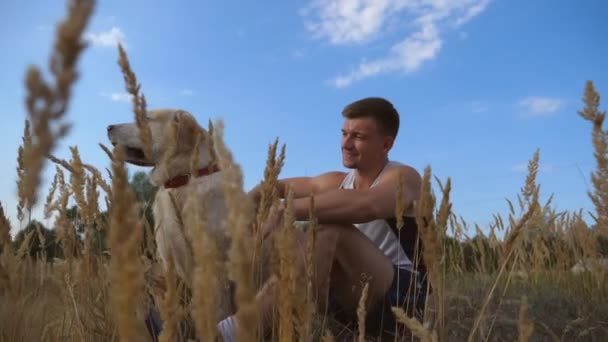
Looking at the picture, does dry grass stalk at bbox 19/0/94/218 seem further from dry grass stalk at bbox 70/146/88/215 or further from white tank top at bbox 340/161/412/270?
white tank top at bbox 340/161/412/270

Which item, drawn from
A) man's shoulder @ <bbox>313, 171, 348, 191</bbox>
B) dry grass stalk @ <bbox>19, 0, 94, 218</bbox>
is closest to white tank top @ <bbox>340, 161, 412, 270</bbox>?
man's shoulder @ <bbox>313, 171, 348, 191</bbox>

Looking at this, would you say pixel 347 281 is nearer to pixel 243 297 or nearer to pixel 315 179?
pixel 315 179

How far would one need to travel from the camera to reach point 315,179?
4566 mm

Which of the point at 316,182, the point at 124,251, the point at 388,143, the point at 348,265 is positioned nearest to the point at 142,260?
the point at 124,251

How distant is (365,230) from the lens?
12.0 feet

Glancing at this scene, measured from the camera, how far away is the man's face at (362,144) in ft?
12.5

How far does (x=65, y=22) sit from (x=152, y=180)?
4.10 meters

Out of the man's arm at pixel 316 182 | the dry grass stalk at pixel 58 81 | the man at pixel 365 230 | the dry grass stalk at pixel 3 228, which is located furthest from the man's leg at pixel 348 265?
the dry grass stalk at pixel 58 81

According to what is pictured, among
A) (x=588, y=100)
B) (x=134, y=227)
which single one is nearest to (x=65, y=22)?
(x=134, y=227)

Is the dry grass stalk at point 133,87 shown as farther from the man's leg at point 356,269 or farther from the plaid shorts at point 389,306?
the plaid shorts at point 389,306

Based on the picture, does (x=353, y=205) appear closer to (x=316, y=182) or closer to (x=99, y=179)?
(x=99, y=179)

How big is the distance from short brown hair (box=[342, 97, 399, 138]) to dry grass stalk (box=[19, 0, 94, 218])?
3.53 metres

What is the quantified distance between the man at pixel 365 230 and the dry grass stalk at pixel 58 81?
163 centimetres

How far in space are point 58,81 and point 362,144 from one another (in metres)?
3.47
